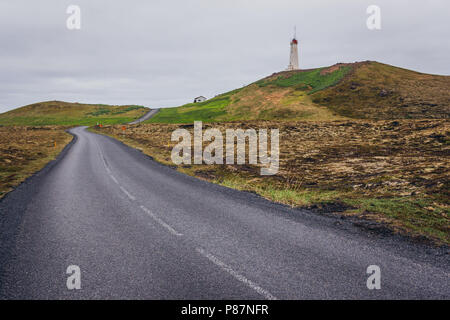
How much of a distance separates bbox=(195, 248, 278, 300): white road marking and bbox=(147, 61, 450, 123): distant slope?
1766 inches

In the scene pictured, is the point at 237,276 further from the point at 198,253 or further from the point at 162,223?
the point at 162,223

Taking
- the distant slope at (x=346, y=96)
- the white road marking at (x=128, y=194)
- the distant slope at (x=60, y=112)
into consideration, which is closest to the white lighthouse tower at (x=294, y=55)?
the distant slope at (x=346, y=96)

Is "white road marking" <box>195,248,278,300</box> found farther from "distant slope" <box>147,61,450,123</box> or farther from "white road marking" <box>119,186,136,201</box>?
"distant slope" <box>147,61,450,123</box>

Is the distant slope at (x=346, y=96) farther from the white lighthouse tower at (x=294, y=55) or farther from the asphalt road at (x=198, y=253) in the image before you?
the asphalt road at (x=198, y=253)

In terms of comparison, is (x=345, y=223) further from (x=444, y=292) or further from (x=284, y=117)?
(x=284, y=117)

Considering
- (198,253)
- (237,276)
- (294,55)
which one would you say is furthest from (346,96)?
(237,276)

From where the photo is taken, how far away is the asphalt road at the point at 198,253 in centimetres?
449

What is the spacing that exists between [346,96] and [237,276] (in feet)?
194

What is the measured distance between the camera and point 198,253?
18.9 ft

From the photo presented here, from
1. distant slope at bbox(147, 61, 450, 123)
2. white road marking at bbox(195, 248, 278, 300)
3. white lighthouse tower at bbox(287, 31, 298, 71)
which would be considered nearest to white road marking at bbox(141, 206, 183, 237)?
white road marking at bbox(195, 248, 278, 300)

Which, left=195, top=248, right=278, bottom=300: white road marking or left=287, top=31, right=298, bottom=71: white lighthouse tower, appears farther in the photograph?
left=287, top=31, right=298, bottom=71: white lighthouse tower

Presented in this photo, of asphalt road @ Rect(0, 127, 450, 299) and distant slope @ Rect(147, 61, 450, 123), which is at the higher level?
distant slope @ Rect(147, 61, 450, 123)

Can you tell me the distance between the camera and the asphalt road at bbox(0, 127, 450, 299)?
4.49 metres

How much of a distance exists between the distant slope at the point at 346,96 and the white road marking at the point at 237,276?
44846mm
